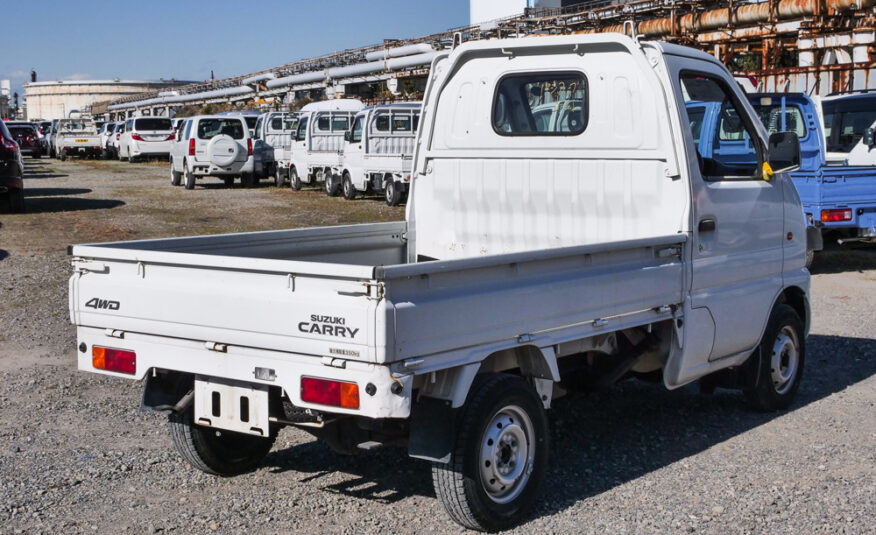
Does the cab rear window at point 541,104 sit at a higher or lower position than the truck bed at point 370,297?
higher

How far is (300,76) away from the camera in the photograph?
65.7 meters

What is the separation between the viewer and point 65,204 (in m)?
22.8

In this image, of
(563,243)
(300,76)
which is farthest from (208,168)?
(300,76)

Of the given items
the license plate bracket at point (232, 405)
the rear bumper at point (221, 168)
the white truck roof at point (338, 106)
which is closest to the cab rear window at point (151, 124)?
the white truck roof at point (338, 106)

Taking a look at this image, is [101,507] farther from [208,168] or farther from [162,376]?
[208,168]

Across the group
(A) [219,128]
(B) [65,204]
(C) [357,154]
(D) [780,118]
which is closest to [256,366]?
(D) [780,118]

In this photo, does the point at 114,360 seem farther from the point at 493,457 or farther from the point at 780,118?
the point at 780,118

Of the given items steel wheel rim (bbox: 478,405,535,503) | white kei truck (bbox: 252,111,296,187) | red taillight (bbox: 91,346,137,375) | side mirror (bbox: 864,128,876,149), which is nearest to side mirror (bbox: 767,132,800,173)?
steel wheel rim (bbox: 478,405,535,503)

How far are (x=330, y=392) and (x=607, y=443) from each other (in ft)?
7.97

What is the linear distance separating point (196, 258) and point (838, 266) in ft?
36.9

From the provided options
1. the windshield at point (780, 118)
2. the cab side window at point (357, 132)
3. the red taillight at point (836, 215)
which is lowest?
the red taillight at point (836, 215)

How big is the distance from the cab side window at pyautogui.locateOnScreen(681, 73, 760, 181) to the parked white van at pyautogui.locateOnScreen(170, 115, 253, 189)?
22312 mm

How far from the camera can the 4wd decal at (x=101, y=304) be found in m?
4.85

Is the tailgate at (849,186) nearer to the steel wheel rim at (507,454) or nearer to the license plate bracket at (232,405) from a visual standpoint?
the steel wheel rim at (507,454)
